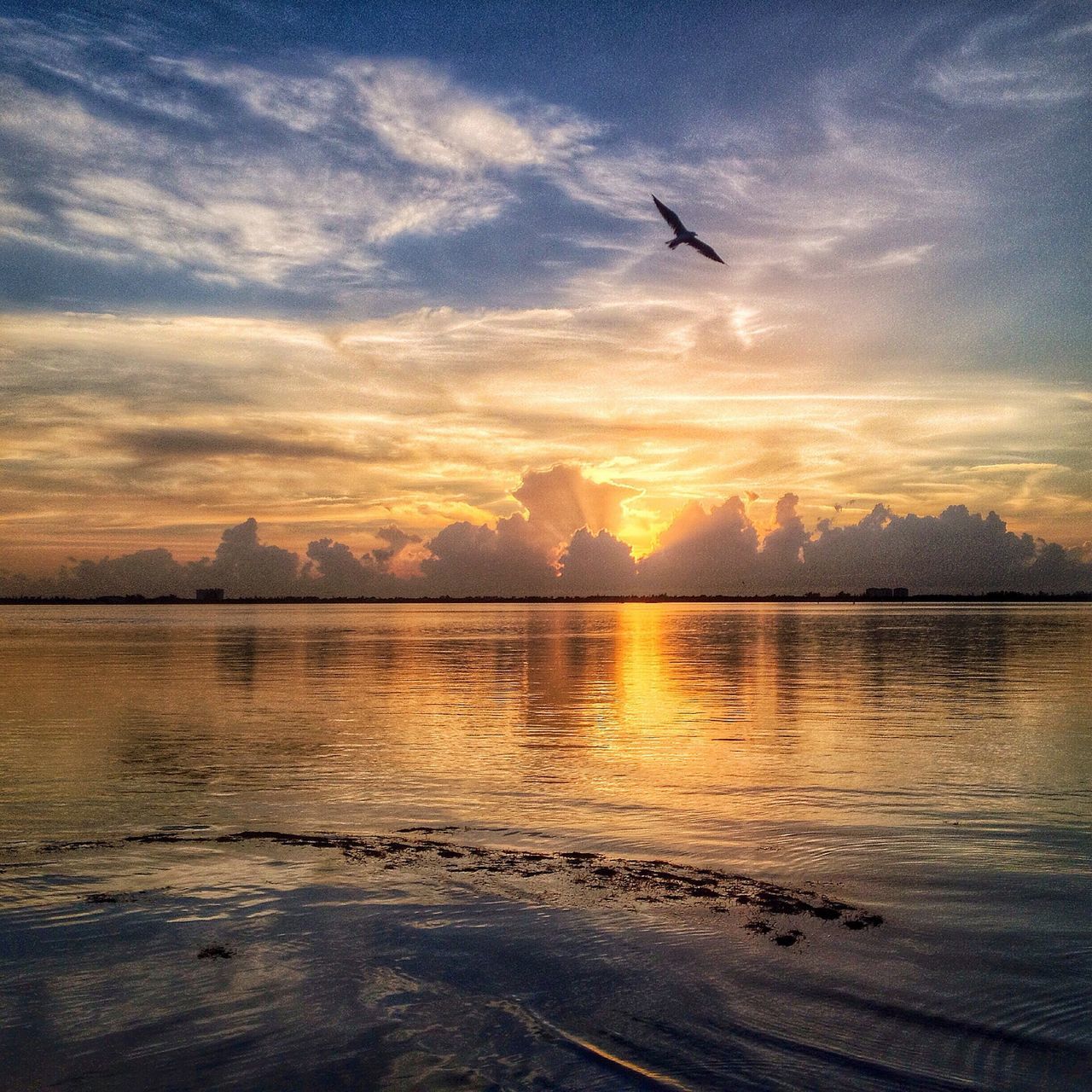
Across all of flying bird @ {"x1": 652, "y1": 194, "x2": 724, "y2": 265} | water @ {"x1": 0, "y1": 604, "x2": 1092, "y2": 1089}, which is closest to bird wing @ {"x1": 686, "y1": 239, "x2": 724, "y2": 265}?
flying bird @ {"x1": 652, "y1": 194, "x2": 724, "y2": 265}

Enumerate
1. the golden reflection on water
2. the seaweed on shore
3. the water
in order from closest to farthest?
1. the water
2. the seaweed on shore
3. the golden reflection on water

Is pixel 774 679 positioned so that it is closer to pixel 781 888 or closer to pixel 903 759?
pixel 903 759

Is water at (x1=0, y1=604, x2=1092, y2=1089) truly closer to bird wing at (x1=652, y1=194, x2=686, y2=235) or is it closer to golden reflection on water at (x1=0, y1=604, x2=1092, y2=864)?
golden reflection on water at (x1=0, y1=604, x2=1092, y2=864)

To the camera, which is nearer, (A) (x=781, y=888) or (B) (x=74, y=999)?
(B) (x=74, y=999)

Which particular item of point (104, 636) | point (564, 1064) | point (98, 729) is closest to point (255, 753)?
point (98, 729)

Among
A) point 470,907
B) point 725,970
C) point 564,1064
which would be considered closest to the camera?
point 564,1064

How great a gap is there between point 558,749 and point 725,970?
1500 centimetres

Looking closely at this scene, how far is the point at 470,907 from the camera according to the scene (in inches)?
475

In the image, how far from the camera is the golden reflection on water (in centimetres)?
1822

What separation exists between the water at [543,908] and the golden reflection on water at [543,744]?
17cm

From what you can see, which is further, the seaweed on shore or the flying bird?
the flying bird

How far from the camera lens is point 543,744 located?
2598 centimetres

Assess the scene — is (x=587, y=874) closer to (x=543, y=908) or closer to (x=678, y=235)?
(x=543, y=908)

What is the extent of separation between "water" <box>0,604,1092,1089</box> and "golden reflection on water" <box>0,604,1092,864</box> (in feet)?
0.55
